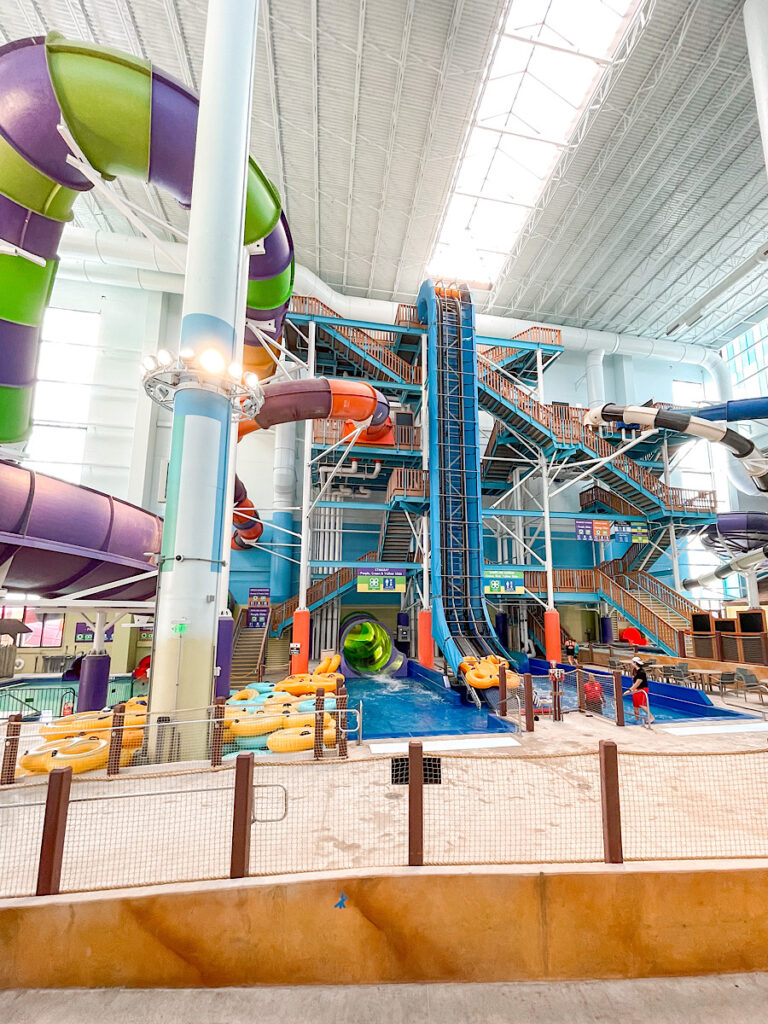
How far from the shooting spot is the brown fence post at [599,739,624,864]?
4184mm

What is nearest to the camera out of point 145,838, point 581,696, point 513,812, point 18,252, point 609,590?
point 145,838

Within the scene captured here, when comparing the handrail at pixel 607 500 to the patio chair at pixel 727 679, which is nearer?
the patio chair at pixel 727 679

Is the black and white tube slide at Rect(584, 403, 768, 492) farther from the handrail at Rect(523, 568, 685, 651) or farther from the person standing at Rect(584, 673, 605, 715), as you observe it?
the person standing at Rect(584, 673, 605, 715)

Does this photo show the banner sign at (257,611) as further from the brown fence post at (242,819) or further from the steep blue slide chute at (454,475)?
the brown fence post at (242,819)

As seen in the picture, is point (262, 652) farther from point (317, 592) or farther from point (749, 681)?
point (749, 681)

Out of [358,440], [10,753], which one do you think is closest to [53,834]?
[10,753]

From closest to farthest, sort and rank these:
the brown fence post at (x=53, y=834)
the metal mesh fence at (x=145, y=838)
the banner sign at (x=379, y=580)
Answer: the brown fence post at (x=53, y=834)
the metal mesh fence at (x=145, y=838)
the banner sign at (x=379, y=580)

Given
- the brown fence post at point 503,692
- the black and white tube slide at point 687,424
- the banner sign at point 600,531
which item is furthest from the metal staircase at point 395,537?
the brown fence post at point 503,692

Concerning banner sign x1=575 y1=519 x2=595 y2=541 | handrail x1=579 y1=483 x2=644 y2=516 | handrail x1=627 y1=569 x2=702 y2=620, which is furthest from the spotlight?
handrail x1=579 y1=483 x2=644 y2=516

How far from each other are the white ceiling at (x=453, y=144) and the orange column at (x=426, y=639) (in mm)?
16330

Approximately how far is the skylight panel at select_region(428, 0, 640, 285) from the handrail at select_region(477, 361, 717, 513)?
5.85 metres

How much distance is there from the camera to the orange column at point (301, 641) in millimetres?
17641

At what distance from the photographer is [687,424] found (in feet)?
51.4

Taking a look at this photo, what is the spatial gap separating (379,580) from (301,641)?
365 cm
